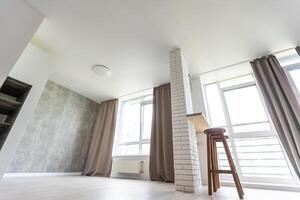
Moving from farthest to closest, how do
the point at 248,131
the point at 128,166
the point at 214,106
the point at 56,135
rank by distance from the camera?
the point at 56,135, the point at 128,166, the point at 214,106, the point at 248,131

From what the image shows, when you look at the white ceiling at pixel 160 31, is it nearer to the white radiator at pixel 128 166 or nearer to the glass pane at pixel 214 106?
the glass pane at pixel 214 106

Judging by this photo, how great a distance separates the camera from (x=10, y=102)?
225 cm

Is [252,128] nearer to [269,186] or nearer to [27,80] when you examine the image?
[269,186]

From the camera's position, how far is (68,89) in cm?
456

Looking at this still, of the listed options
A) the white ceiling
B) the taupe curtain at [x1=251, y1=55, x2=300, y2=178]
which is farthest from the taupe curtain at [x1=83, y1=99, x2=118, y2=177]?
the taupe curtain at [x1=251, y1=55, x2=300, y2=178]

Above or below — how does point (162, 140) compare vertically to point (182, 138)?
above

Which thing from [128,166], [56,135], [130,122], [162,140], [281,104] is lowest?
[128,166]

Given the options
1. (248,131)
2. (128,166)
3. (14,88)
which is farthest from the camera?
(128,166)

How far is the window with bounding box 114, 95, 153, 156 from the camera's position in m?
4.17

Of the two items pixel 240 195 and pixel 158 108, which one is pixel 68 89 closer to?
pixel 158 108

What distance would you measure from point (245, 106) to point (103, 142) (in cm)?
384

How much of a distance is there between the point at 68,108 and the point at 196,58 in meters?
3.80

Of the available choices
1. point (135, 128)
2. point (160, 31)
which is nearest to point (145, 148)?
point (135, 128)

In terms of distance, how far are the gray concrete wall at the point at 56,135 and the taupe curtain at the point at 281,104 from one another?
473cm
